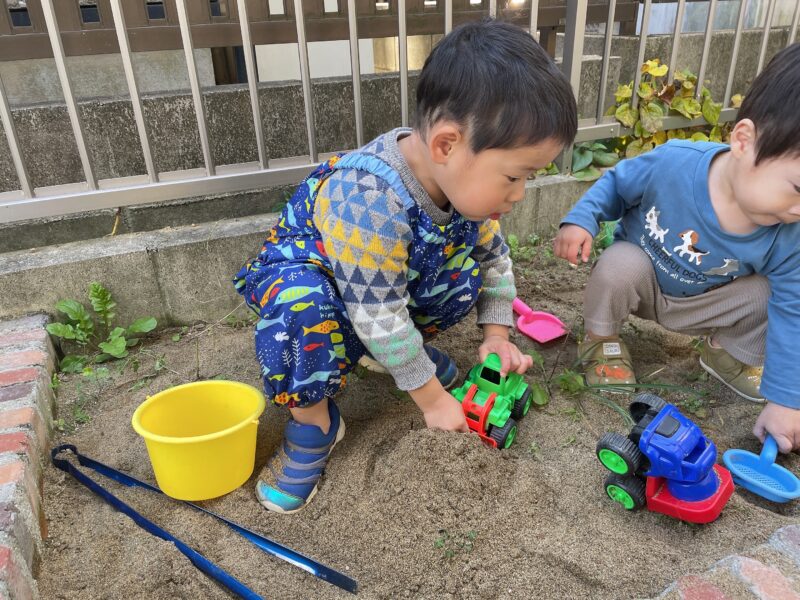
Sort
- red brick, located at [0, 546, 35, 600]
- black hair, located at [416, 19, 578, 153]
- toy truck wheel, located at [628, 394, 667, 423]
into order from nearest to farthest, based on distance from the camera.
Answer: red brick, located at [0, 546, 35, 600], black hair, located at [416, 19, 578, 153], toy truck wheel, located at [628, 394, 667, 423]

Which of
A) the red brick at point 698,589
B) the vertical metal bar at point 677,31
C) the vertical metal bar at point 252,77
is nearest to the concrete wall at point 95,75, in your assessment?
the vertical metal bar at point 252,77

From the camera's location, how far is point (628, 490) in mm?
1415

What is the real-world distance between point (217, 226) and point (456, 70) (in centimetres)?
134

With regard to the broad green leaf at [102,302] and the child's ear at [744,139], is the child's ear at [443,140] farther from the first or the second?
the broad green leaf at [102,302]

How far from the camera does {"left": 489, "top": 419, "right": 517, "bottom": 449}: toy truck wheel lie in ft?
5.26

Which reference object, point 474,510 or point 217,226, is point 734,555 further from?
point 217,226

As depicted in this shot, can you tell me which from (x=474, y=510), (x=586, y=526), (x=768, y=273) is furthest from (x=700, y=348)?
(x=474, y=510)

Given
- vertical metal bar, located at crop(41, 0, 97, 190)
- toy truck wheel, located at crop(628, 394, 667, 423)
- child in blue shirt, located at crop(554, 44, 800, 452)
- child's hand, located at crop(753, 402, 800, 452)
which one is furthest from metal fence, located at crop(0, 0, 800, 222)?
child's hand, located at crop(753, 402, 800, 452)

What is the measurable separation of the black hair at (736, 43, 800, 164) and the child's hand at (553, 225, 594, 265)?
0.49m

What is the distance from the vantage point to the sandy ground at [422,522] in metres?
1.31

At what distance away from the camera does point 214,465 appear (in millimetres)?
1514

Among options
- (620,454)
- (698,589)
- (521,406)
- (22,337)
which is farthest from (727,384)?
(22,337)

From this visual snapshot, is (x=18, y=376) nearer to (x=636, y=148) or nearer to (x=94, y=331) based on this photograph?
(x=94, y=331)

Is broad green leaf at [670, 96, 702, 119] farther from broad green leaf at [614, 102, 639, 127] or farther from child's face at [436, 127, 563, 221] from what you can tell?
child's face at [436, 127, 563, 221]
